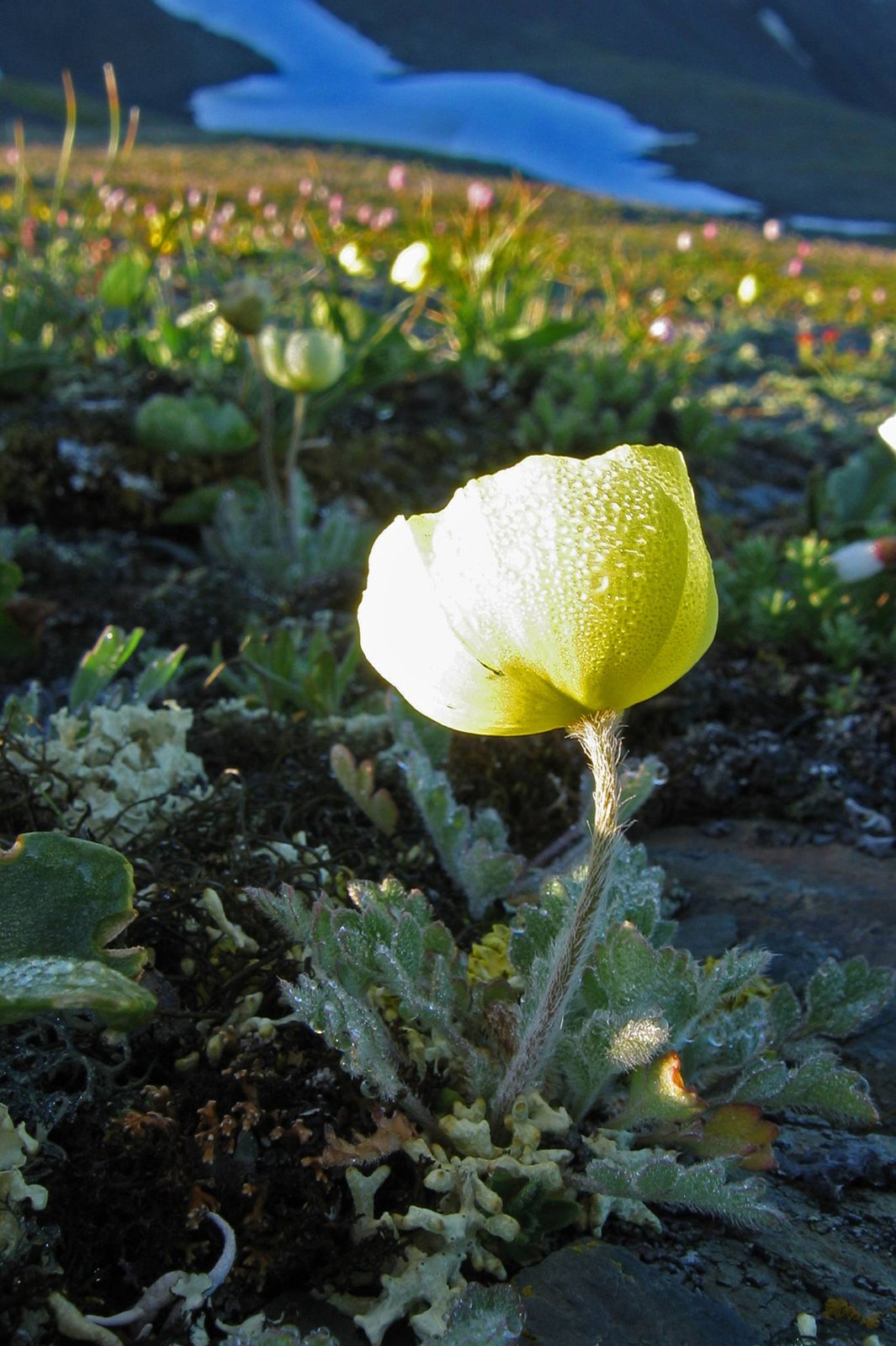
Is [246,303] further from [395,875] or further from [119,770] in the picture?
[395,875]

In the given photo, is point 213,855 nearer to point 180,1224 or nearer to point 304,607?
point 180,1224

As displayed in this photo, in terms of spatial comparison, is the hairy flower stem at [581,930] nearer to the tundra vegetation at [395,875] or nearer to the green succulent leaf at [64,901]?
the tundra vegetation at [395,875]

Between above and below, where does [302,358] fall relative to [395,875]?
above

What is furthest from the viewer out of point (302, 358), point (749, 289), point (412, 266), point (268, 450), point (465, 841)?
point (749, 289)

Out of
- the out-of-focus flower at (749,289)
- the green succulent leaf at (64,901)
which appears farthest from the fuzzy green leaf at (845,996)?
the out-of-focus flower at (749,289)

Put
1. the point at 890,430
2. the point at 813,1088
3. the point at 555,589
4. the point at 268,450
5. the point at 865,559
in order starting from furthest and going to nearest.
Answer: the point at 268,450
the point at 865,559
the point at 890,430
the point at 813,1088
the point at 555,589

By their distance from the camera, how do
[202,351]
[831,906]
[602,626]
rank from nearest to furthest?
1. [602,626]
2. [831,906]
3. [202,351]

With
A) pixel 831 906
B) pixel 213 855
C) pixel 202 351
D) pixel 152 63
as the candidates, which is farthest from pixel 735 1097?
pixel 152 63

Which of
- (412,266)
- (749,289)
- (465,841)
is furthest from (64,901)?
(749,289)
